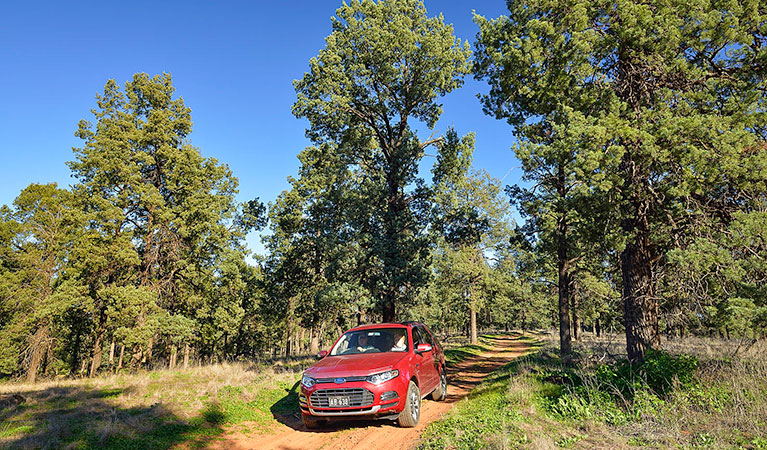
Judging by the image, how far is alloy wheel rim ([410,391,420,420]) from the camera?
255 inches

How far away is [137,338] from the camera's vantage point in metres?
17.8

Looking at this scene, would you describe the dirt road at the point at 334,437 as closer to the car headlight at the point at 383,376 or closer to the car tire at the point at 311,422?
the car tire at the point at 311,422

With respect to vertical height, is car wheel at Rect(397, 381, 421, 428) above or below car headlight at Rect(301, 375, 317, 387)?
below

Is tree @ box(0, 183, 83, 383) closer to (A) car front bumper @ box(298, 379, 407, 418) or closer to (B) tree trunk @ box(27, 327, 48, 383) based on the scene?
(B) tree trunk @ box(27, 327, 48, 383)

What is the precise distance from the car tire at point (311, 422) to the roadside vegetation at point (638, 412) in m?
2.11

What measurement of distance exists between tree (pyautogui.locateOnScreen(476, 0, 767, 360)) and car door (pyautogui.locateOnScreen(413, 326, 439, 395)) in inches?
179

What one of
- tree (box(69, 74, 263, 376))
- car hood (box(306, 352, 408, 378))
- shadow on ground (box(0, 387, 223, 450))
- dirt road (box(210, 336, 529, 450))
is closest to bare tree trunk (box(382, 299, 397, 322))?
dirt road (box(210, 336, 529, 450))

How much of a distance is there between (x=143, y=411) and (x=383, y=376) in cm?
499

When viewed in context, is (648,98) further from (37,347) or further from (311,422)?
(37,347)

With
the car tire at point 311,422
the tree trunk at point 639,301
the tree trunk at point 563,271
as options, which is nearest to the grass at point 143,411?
the car tire at point 311,422

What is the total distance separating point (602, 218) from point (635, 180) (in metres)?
1.05

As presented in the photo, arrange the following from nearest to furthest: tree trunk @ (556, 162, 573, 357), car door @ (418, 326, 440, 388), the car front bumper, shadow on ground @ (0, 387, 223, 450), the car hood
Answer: shadow on ground @ (0, 387, 223, 450), the car front bumper, the car hood, car door @ (418, 326, 440, 388), tree trunk @ (556, 162, 573, 357)

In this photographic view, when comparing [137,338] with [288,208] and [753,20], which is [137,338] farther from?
[753,20]

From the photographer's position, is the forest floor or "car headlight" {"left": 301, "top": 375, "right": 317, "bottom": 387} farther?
"car headlight" {"left": 301, "top": 375, "right": 317, "bottom": 387}
